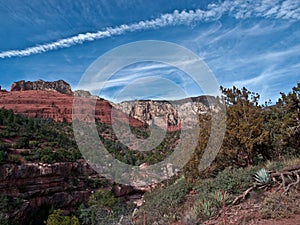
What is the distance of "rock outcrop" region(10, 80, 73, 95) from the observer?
292 feet

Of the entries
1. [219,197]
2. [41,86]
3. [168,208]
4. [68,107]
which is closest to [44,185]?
[168,208]

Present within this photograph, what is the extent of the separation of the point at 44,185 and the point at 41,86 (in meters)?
77.3

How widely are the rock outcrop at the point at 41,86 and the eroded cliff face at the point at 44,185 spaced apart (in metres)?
71.3

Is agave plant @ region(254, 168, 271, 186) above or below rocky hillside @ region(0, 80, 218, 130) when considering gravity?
below

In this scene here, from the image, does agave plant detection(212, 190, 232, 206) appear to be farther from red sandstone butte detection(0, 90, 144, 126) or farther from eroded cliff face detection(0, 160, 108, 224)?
red sandstone butte detection(0, 90, 144, 126)

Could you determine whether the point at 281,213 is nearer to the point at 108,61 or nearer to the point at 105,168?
the point at 108,61

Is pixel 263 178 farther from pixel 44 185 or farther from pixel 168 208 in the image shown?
pixel 44 185

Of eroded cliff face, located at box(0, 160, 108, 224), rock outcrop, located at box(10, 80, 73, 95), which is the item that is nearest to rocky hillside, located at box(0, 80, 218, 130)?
rock outcrop, located at box(10, 80, 73, 95)

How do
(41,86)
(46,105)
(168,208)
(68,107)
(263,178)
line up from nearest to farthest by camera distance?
(263,178), (168,208), (68,107), (46,105), (41,86)

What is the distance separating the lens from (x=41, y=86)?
94.6 meters

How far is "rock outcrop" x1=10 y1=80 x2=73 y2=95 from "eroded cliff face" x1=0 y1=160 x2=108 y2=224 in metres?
71.3

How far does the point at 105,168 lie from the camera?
100 ft

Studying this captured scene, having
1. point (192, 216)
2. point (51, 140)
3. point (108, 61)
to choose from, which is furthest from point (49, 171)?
point (192, 216)

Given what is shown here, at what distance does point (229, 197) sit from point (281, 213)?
4.69 ft
